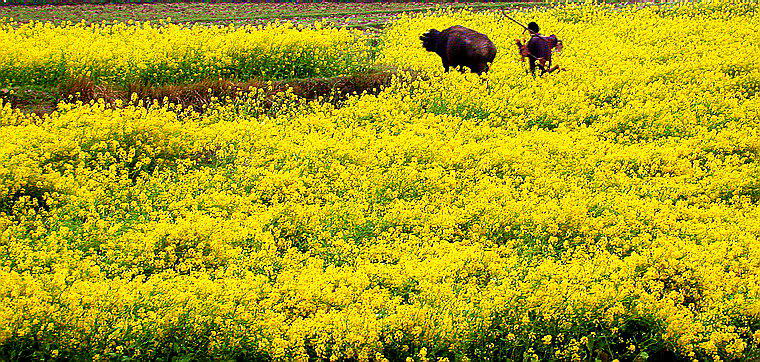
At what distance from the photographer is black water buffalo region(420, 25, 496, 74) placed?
477 inches

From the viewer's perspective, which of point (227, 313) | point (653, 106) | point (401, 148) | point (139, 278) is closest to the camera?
point (227, 313)

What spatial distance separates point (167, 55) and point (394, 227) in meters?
6.70

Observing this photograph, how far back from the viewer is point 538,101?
1096 cm

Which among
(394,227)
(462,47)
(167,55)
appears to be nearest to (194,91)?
(167,55)

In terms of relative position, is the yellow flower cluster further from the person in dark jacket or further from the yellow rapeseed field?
the person in dark jacket

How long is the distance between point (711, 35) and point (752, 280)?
1129 cm

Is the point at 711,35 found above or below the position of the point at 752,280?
above

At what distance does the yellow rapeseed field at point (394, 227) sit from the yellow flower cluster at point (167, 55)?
310mm

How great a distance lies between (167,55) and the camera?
11797 millimetres

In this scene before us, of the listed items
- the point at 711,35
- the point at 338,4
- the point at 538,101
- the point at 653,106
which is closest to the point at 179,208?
the point at 538,101

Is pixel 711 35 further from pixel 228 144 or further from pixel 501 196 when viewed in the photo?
pixel 228 144

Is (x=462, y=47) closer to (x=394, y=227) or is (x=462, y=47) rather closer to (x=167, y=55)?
(x=167, y=55)

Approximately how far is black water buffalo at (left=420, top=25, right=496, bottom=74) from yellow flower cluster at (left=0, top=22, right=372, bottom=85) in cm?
155

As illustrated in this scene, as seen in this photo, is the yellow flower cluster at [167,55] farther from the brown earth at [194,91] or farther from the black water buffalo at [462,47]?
the black water buffalo at [462,47]
